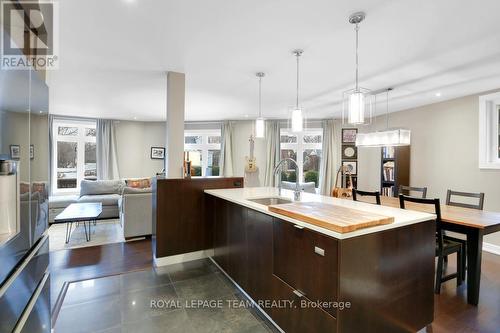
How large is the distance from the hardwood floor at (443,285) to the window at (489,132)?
4.60 ft

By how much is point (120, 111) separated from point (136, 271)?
4.09 meters

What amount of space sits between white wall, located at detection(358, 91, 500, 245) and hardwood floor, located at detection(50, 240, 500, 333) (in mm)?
1037

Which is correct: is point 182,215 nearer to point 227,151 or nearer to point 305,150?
point 227,151

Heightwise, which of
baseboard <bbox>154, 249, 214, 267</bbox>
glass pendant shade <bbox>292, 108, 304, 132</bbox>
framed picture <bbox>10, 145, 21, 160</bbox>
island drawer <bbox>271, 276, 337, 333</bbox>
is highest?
Result: glass pendant shade <bbox>292, 108, 304, 132</bbox>

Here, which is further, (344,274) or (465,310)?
(465,310)

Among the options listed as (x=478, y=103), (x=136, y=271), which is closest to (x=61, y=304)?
(x=136, y=271)

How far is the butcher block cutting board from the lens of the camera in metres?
1.35

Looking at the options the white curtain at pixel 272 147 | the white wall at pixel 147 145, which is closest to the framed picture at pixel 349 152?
the white curtain at pixel 272 147

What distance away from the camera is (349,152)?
621cm

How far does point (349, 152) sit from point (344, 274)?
5.35 m

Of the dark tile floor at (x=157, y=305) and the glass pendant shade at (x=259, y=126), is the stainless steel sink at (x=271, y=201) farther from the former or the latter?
the glass pendant shade at (x=259, y=126)

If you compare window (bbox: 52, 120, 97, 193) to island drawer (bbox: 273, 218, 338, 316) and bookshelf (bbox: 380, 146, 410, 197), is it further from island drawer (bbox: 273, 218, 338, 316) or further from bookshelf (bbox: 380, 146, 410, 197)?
bookshelf (bbox: 380, 146, 410, 197)

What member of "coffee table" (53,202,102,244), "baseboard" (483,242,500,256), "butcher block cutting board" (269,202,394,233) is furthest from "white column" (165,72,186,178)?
"baseboard" (483,242,500,256)

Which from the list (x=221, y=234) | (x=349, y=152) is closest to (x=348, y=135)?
(x=349, y=152)
